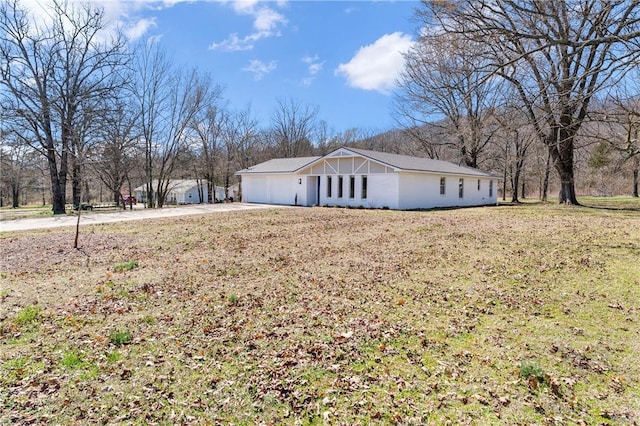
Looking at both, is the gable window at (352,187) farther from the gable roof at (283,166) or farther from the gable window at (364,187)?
the gable roof at (283,166)

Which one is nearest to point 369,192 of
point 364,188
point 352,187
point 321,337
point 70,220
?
point 364,188

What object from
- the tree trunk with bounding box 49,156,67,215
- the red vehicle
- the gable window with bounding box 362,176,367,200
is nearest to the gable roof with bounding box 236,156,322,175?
the gable window with bounding box 362,176,367,200

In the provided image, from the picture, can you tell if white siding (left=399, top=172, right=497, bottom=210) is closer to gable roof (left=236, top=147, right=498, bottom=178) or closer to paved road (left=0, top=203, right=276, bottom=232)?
gable roof (left=236, top=147, right=498, bottom=178)

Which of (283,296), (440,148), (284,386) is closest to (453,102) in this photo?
(440,148)

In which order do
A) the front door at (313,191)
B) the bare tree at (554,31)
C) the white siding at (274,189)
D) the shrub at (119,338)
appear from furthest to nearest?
the white siding at (274,189) → the front door at (313,191) → the bare tree at (554,31) → the shrub at (119,338)

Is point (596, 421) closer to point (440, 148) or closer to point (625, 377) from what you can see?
point (625, 377)

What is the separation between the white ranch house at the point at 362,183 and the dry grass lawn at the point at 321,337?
13.0m

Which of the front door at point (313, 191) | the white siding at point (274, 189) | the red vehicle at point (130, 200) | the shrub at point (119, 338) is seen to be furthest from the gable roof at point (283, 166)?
the shrub at point (119, 338)

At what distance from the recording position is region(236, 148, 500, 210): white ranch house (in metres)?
21.3

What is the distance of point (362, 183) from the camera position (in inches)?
880

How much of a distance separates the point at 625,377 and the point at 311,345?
9.95 feet

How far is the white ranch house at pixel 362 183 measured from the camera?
21328mm

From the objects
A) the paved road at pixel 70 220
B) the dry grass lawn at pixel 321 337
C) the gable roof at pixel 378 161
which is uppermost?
the gable roof at pixel 378 161

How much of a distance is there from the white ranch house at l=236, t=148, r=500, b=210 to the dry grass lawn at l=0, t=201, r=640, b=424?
13.0 m
